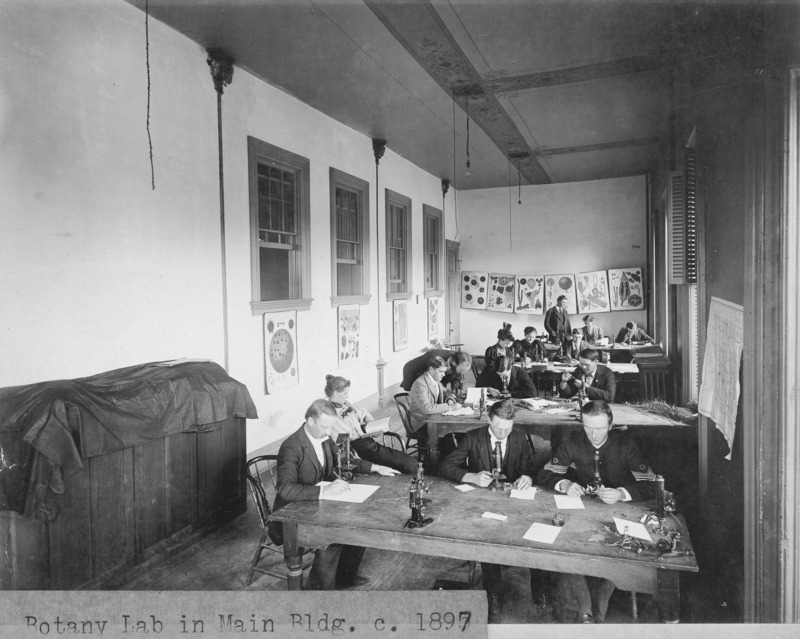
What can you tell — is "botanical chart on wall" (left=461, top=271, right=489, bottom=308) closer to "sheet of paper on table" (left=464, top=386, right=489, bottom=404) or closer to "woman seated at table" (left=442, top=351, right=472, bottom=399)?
"woman seated at table" (left=442, top=351, right=472, bottom=399)

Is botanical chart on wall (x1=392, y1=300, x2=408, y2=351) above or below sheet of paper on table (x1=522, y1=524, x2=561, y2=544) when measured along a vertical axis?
above

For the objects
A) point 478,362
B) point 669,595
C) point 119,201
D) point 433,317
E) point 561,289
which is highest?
point 119,201

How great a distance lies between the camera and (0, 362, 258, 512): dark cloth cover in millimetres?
2703

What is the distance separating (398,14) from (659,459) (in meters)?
4.53

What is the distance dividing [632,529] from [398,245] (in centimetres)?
736

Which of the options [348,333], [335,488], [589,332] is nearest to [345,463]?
[335,488]

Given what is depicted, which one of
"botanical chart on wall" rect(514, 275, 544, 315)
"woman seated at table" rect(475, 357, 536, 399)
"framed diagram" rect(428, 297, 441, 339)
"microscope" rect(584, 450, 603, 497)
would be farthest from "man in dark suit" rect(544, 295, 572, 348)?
"microscope" rect(584, 450, 603, 497)

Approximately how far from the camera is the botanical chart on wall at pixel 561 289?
12.4m

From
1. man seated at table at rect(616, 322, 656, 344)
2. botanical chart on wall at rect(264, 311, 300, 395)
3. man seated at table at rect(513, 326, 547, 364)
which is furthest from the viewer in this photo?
man seated at table at rect(616, 322, 656, 344)

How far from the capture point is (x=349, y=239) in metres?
7.05

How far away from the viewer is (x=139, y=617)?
202cm

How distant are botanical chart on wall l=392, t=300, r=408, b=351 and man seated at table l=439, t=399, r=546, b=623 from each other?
5124mm

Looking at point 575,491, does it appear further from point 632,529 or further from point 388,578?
point 388,578

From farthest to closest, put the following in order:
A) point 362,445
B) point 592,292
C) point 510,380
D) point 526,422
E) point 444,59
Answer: point 592,292 → point 510,380 → point 444,59 → point 526,422 → point 362,445
